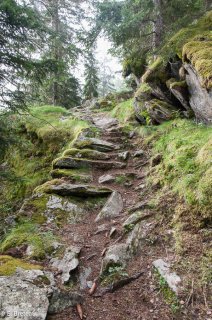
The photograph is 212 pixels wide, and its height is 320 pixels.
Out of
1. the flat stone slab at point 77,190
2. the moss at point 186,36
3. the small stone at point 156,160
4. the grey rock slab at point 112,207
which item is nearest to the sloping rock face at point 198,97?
the moss at point 186,36

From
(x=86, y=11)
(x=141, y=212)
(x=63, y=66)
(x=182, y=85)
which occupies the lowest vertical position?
(x=141, y=212)

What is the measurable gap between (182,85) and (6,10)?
5110 millimetres

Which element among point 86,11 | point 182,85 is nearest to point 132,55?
point 182,85

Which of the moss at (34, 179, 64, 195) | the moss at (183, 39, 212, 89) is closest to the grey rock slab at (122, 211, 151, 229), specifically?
the moss at (34, 179, 64, 195)

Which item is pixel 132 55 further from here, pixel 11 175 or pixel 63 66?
pixel 11 175

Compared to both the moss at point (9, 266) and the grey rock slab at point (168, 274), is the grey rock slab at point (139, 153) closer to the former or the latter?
the grey rock slab at point (168, 274)

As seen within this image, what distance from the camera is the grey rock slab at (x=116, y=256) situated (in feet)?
14.0

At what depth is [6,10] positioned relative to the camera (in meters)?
6.14

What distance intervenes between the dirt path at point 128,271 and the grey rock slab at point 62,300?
0.07 m

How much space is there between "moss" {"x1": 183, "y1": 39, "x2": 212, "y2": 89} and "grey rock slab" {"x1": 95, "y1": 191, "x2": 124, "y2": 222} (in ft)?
11.3

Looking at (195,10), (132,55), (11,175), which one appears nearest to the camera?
(11,175)

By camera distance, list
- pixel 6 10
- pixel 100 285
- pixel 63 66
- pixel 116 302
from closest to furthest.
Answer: pixel 116 302 → pixel 100 285 → pixel 6 10 → pixel 63 66

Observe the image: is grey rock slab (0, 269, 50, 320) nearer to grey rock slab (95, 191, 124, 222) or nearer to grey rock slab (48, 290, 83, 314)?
grey rock slab (48, 290, 83, 314)

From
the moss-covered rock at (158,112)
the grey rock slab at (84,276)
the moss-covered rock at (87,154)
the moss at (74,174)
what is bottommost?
the grey rock slab at (84,276)
